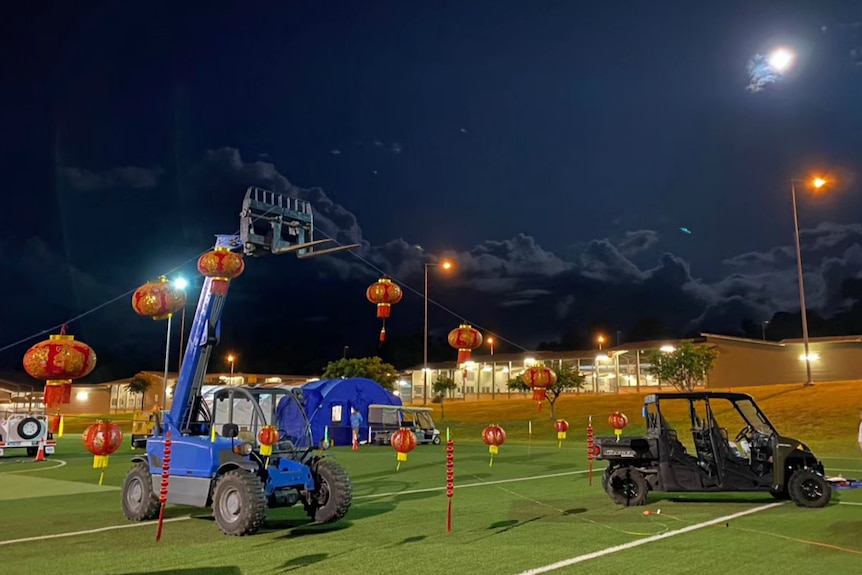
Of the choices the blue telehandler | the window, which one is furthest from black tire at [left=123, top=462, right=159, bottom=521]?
the window

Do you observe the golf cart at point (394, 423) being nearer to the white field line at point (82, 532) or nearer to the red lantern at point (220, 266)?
the red lantern at point (220, 266)

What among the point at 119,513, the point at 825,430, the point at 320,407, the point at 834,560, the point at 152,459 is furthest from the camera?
the point at 320,407

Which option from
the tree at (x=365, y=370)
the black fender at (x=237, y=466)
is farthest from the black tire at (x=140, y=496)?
the tree at (x=365, y=370)

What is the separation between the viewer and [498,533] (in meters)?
9.74

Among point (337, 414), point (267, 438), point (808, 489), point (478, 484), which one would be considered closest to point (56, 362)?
point (267, 438)

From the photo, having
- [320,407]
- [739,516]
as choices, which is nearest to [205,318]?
[739,516]

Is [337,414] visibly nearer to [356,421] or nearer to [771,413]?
[356,421]

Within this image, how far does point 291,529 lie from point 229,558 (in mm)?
2100

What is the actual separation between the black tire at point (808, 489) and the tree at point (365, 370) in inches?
1696

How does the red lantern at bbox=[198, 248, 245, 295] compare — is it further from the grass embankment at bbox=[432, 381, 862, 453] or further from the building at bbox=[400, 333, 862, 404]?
the building at bbox=[400, 333, 862, 404]

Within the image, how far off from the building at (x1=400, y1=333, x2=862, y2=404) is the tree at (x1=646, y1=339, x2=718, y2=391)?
1825 millimetres

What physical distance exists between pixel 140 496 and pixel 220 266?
4312mm

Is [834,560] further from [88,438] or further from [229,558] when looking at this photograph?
[88,438]

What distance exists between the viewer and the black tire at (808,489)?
1159cm
